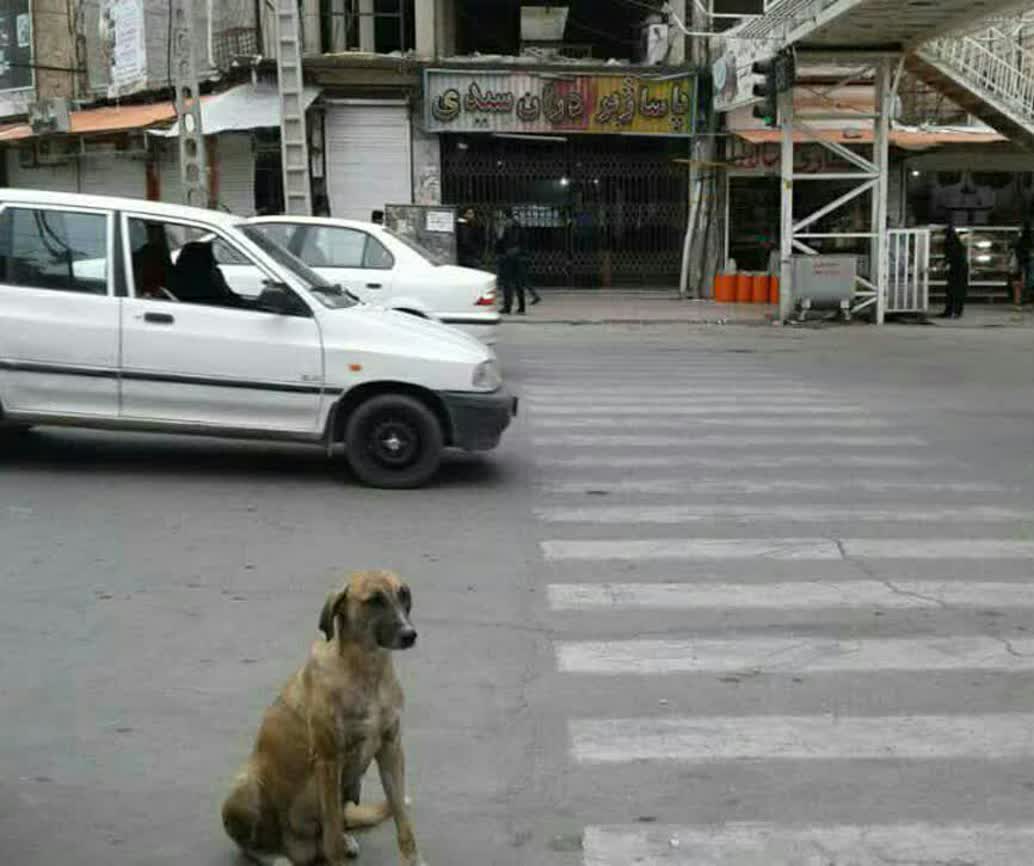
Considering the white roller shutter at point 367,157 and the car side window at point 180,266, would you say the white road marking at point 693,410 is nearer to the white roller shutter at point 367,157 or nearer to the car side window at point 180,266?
the car side window at point 180,266

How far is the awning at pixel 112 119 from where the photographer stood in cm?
2592

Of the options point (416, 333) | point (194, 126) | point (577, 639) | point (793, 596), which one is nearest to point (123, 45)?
point (194, 126)

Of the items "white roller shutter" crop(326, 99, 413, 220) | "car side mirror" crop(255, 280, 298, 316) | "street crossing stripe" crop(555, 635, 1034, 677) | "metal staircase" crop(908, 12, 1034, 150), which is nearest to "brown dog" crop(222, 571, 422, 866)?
"street crossing stripe" crop(555, 635, 1034, 677)

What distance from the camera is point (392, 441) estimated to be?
28.4ft

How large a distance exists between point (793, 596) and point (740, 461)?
3410 millimetres

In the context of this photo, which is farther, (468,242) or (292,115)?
(468,242)

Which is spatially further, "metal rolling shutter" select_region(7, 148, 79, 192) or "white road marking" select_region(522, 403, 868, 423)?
"metal rolling shutter" select_region(7, 148, 79, 192)

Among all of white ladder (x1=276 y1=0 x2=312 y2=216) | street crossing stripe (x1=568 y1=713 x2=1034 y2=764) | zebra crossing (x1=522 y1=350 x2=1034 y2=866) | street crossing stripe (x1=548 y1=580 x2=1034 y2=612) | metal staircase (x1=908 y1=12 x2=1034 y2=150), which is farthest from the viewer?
metal staircase (x1=908 y1=12 x2=1034 y2=150)

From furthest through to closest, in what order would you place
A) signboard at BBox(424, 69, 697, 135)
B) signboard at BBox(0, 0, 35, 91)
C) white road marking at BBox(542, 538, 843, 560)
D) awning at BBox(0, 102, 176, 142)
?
signboard at BBox(0, 0, 35, 91) < awning at BBox(0, 102, 176, 142) < signboard at BBox(424, 69, 697, 135) < white road marking at BBox(542, 538, 843, 560)

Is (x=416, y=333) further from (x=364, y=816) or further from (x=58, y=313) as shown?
(x=364, y=816)

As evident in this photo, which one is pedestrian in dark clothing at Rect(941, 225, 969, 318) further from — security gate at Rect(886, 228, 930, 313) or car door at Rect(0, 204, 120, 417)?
car door at Rect(0, 204, 120, 417)

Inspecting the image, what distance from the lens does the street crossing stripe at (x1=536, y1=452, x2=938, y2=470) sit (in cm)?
960

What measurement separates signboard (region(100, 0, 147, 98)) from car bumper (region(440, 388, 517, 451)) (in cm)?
2167

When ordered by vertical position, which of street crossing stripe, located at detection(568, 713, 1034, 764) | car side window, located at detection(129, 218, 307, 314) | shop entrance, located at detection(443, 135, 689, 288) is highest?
shop entrance, located at detection(443, 135, 689, 288)
